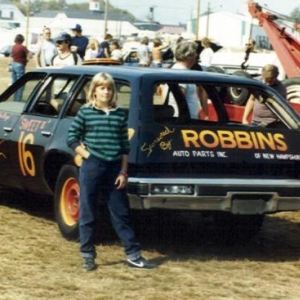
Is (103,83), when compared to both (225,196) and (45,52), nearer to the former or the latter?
(225,196)

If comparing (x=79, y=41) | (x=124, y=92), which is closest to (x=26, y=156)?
(x=124, y=92)

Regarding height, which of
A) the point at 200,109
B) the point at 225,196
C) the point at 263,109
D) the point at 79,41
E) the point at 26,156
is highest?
the point at 200,109

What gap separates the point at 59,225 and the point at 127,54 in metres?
26.3

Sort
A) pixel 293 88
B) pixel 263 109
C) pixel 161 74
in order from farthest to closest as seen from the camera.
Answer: pixel 293 88 < pixel 263 109 < pixel 161 74

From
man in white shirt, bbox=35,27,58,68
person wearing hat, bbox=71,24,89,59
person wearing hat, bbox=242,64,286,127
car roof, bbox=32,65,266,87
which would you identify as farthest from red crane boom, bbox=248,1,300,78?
car roof, bbox=32,65,266,87

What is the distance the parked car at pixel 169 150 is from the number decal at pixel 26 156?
0.04 feet

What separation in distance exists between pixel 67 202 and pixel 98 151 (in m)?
1.22

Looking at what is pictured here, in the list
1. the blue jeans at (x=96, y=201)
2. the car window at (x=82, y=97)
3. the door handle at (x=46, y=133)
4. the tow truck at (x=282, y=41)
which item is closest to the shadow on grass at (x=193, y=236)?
the blue jeans at (x=96, y=201)

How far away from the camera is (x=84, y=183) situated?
24.5 feet

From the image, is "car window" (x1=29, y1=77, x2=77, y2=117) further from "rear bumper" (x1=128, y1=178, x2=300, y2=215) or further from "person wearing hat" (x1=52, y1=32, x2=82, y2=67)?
"person wearing hat" (x1=52, y1=32, x2=82, y2=67)

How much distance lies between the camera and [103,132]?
740 centimetres

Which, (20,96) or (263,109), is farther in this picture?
(20,96)

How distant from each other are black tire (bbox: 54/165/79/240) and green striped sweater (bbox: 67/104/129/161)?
2.71 ft

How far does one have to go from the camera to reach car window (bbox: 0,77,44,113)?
9555mm
